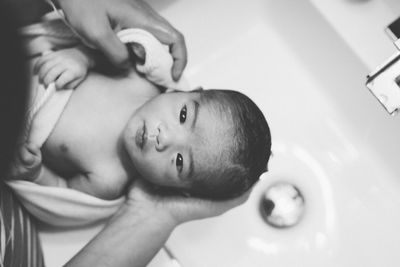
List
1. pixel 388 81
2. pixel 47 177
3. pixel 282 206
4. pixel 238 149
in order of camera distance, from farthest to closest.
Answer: pixel 282 206 < pixel 47 177 < pixel 238 149 < pixel 388 81

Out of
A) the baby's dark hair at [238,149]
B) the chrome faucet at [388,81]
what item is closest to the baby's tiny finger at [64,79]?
the baby's dark hair at [238,149]

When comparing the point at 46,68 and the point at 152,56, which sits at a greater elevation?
the point at 46,68

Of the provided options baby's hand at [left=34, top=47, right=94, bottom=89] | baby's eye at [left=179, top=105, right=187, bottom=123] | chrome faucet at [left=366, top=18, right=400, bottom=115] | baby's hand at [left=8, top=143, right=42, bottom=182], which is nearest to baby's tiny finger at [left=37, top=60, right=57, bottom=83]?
baby's hand at [left=34, top=47, right=94, bottom=89]

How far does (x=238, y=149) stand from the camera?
75 cm

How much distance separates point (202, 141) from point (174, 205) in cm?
19

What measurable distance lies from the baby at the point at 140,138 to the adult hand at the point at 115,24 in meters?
0.06

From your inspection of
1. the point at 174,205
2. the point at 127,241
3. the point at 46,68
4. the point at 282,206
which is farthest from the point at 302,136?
the point at 46,68

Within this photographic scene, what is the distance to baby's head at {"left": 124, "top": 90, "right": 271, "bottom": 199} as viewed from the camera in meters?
0.75

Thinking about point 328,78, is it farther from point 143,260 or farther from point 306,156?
point 143,260

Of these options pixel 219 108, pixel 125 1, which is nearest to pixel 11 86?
pixel 219 108

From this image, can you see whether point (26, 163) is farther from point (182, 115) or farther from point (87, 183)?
point (182, 115)

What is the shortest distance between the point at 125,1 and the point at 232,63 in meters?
0.42

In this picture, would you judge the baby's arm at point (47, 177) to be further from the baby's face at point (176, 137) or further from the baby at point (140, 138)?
the baby's face at point (176, 137)

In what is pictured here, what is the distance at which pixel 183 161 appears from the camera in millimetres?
771
